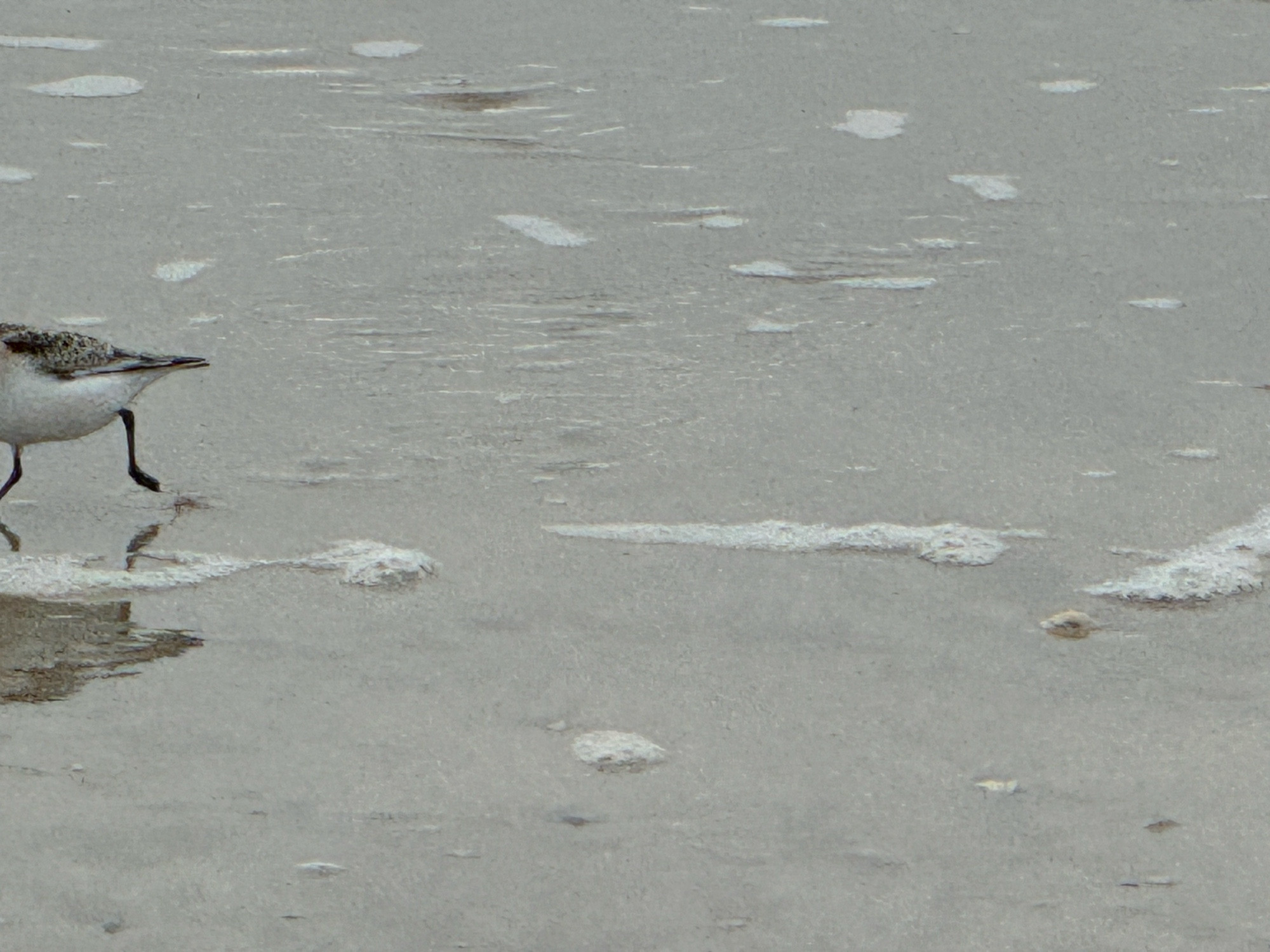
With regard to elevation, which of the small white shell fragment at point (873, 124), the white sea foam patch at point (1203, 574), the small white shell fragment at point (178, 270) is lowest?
the white sea foam patch at point (1203, 574)

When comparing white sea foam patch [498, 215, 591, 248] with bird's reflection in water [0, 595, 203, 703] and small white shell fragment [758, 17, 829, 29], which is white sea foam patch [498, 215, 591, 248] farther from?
bird's reflection in water [0, 595, 203, 703]

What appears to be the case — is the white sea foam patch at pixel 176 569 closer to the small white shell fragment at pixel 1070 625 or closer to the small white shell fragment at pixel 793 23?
the small white shell fragment at pixel 1070 625

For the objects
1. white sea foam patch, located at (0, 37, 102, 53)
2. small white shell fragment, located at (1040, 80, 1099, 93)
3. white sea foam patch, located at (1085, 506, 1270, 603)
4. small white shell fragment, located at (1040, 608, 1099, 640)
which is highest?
white sea foam patch, located at (0, 37, 102, 53)

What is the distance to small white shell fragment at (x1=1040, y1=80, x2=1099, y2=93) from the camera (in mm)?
7285

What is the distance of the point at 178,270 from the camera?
5.61m

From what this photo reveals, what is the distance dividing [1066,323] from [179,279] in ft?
8.84

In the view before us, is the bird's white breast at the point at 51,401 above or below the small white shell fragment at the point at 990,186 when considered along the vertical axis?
below

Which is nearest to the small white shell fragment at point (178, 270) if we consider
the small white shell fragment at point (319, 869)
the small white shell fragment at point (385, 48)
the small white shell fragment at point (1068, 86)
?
the small white shell fragment at point (385, 48)

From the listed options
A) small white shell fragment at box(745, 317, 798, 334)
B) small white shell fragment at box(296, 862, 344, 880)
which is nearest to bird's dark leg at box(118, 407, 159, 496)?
small white shell fragment at box(296, 862, 344, 880)

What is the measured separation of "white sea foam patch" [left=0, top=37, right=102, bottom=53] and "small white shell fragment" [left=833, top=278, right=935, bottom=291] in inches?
141

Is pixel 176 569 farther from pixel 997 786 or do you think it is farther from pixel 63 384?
pixel 997 786

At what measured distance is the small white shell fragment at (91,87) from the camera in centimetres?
700

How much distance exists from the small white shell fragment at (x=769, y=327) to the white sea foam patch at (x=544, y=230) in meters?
0.79

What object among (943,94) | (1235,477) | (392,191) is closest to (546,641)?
(1235,477)
